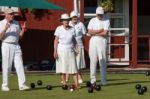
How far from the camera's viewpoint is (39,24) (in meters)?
25.9

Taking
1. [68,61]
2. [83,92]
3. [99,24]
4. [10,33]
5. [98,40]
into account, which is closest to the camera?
[83,92]

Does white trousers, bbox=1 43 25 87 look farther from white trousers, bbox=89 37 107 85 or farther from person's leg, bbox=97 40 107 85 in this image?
person's leg, bbox=97 40 107 85

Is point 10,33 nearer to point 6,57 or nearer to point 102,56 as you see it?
point 6,57

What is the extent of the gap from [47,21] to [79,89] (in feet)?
32.8

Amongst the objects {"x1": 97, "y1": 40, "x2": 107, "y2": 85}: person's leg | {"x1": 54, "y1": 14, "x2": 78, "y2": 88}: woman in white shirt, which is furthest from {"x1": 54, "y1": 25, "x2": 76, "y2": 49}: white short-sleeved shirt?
{"x1": 97, "y1": 40, "x2": 107, "y2": 85}: person's leg

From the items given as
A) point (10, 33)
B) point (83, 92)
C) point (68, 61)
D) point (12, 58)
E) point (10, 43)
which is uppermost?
point (10, 33)

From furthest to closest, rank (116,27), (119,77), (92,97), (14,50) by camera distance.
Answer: (116,27) → (119,77) → (14,50) → (92,97)

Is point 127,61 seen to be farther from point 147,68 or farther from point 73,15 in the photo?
point 73,15

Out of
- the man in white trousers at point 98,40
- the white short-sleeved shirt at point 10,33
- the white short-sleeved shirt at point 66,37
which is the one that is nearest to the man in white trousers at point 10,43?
the white short-sleeved shirt at point 10,33

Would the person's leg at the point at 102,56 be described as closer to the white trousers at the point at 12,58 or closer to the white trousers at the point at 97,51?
the white trousers at the point at 97,51

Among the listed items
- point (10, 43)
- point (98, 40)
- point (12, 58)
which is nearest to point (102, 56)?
point (98, 40)

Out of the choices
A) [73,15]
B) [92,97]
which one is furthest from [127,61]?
[92,97]

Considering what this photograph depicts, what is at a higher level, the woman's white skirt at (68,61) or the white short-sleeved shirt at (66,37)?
the white short-sleeved shirt at (66,37)

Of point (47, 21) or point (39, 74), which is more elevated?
point (47, 21)
